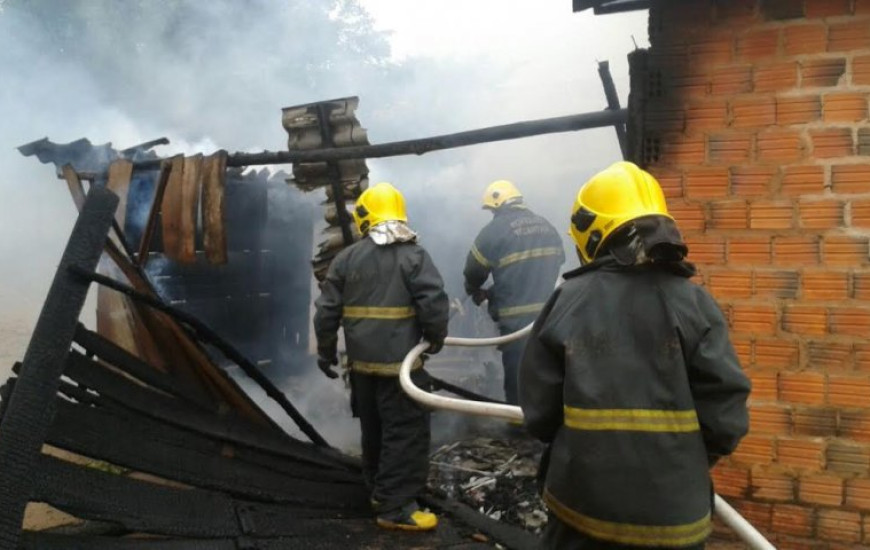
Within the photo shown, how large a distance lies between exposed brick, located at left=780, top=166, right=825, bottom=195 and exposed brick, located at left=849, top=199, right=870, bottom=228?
0.14 meters

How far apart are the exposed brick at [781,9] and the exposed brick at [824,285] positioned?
44.1 inches

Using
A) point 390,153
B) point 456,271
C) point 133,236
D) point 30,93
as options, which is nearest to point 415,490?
point 390,153

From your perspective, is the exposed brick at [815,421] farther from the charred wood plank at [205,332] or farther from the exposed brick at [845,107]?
the charred wood plank at [205,332]

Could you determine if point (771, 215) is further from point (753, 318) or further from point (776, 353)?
point (776, 353)

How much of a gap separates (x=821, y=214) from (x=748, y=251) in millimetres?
327

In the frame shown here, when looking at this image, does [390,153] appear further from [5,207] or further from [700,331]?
[5,207]

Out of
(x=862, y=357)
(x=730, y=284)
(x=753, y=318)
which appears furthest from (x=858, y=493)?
(x=730, y=284)

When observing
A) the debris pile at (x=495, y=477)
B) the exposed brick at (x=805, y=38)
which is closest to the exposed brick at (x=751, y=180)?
the exposed brick at (x=805, y=38)

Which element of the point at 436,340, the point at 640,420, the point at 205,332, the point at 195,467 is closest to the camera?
the point at 640,420

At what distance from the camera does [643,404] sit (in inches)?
81.3

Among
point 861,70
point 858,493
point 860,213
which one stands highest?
point 861,70

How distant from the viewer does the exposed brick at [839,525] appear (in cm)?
290

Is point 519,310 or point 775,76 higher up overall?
point 775,76

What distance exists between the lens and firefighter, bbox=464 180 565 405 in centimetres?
599
